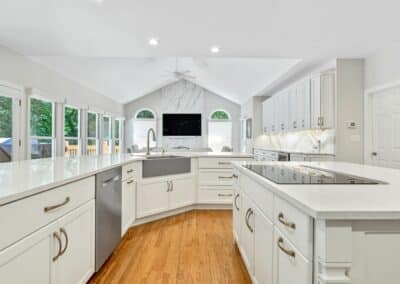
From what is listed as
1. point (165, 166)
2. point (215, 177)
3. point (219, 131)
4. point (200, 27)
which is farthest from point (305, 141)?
point (219, 131)

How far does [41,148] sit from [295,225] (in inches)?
194

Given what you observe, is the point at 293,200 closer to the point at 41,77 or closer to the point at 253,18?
the point at 253,18

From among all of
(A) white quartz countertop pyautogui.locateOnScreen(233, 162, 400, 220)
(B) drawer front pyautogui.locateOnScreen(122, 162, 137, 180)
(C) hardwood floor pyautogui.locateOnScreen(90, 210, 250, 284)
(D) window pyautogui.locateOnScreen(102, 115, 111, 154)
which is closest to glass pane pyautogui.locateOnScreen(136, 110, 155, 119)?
(D) window pyautogui.locateOnScreen(102, 115, 111, 154)

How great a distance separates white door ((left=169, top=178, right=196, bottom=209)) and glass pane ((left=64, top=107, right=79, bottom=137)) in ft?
10.6

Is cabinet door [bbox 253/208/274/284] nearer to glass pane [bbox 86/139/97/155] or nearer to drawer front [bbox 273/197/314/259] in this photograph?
drawer front [bbox 273/197/314/259]

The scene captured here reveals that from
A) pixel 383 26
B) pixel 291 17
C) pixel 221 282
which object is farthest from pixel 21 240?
pixel 383 26

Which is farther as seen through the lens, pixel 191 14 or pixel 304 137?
pixel 304 137

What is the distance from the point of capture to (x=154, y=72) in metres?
8.65

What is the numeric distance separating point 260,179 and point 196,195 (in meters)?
2.75

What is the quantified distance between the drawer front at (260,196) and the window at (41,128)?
3935mm

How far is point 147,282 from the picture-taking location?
2.02 meters

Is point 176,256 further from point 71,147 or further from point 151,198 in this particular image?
point 71,147

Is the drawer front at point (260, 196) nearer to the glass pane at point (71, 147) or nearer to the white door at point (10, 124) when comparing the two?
the white door at point (10, 124)

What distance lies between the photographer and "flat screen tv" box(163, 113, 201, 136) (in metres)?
10.8
